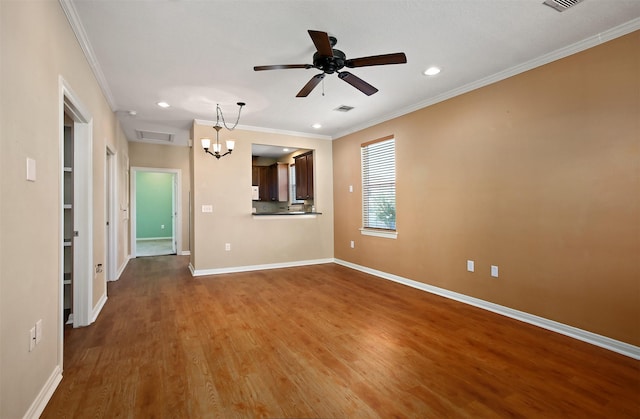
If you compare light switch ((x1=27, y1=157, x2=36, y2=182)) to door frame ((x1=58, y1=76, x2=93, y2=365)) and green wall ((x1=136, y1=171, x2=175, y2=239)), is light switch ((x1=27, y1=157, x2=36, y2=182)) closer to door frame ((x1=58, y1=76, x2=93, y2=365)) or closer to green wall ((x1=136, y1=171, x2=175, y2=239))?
door frame ((x1=58, y1=76, x2=93, y2=365))

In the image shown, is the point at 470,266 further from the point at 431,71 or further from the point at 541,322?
the point at 431,71

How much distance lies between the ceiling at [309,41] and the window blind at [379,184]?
1009 mm

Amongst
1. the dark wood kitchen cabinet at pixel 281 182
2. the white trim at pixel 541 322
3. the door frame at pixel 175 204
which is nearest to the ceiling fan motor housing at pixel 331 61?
the white trim at pixel 541 322

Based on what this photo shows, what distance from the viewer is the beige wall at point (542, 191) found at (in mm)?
2480

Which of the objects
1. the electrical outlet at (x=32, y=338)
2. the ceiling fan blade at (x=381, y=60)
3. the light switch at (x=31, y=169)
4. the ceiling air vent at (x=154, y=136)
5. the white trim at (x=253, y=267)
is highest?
the ceiling air vent at (x=154, y=136)

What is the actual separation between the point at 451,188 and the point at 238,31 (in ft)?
9.73

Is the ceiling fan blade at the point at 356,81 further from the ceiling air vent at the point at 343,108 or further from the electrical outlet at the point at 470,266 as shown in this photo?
the electrical outlet at the point at 470,266

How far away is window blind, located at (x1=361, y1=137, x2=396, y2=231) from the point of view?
4855mm

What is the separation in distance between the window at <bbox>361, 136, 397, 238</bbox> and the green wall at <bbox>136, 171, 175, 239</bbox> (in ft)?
24.0

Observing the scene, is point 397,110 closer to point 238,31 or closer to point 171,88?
point 238,31

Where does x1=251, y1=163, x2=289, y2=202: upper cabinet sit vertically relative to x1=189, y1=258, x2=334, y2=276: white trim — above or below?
above

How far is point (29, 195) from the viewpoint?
165 centimetres

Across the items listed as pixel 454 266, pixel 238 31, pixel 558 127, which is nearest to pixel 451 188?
pixel 454 266

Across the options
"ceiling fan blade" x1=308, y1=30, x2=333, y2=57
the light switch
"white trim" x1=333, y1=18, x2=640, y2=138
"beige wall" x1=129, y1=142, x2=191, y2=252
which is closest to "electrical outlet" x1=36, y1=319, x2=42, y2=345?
the light switch
